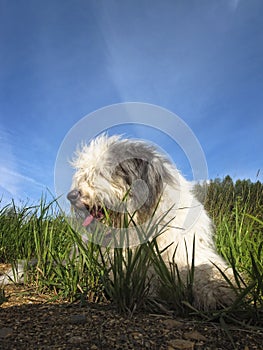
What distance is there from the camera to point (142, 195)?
3.76 m

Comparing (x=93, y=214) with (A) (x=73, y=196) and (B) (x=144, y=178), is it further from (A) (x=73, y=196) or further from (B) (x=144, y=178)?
(B) (x=144, y=178)

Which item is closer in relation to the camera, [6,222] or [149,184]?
[149,184]

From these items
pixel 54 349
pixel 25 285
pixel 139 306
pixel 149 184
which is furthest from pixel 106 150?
pixel 54 349

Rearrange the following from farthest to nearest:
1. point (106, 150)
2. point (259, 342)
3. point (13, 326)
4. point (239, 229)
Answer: point (239, 229) → point (106, 150) → point (13, 326) → point (259, 342)

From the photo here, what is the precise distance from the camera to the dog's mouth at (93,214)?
12.4 ft

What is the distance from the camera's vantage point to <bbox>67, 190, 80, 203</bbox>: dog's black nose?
3.89 meters

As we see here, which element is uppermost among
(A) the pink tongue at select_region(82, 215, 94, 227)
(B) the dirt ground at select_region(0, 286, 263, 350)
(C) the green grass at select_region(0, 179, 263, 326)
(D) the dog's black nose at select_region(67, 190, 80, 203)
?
(D) the dog's black nose at select_region(67, 190, 80, 203)

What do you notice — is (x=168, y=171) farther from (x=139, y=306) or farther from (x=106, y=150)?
(x=139, y=306)

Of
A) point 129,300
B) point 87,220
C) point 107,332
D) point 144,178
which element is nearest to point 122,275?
point 129,300

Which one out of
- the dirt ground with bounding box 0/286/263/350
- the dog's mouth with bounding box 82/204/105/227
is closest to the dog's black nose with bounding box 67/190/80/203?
the dog's mouth with bounding box 82/204/105/227

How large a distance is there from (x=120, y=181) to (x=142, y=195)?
0.32 m

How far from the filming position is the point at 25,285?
356 centimetres

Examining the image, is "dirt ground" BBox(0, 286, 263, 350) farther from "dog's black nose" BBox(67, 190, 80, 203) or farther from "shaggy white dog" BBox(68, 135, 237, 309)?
"dog's black nose" BBox(67, 190, 80, 203)

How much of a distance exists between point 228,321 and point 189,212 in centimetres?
151
